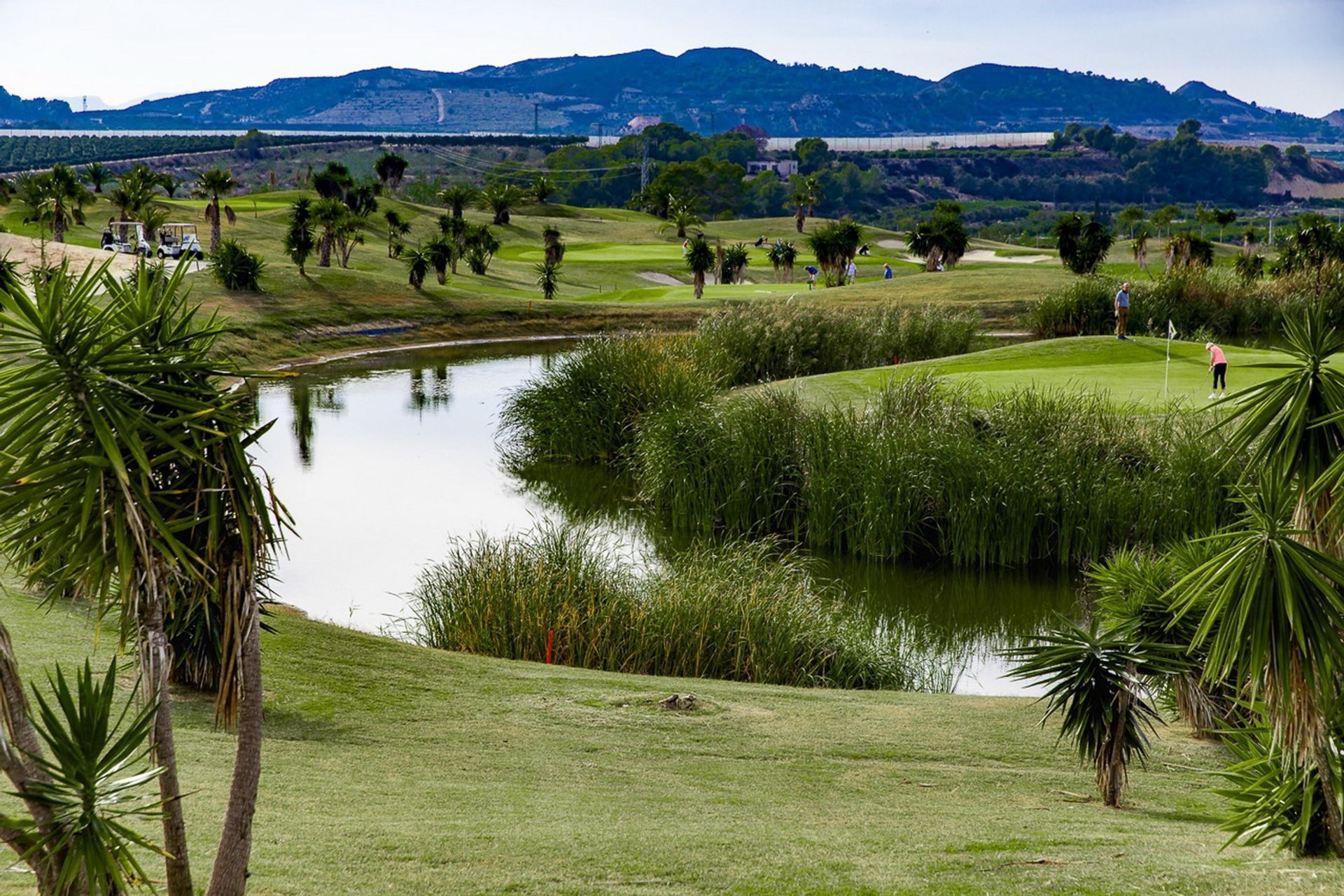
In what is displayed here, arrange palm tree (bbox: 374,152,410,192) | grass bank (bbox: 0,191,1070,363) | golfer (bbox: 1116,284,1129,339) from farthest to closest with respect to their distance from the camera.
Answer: palm tree (bbox: 374,152,410,192) → grass bank (bbox: 0,191,1070,363) → golfer (bbox: 1116,284,1129,339)

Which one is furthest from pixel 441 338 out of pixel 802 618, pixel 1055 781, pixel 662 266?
pixel 1055 781

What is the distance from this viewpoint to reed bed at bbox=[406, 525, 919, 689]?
49.9ft

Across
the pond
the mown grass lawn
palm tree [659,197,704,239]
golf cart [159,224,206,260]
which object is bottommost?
the pond

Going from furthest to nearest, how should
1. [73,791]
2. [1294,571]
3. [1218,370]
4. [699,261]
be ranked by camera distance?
[699,261] → [1218,370] → [1294,571] → [73,791]

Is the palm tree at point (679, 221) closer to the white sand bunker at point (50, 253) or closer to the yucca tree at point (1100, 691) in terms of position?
the white sand bunker at point (50, 253)

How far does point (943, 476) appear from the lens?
21641 mm

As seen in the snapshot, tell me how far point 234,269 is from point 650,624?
3958 cm

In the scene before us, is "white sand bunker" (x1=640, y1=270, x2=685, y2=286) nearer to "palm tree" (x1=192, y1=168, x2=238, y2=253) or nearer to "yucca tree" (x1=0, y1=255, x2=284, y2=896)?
"palm tree" (x1=192, y1=168, x2=238, y2=253)

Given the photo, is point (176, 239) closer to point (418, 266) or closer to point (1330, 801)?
point (418, 266)

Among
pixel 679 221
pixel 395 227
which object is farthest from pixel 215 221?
pixel 679 221

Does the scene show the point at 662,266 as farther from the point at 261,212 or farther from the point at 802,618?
the point at 802,618

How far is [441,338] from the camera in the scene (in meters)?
54.8

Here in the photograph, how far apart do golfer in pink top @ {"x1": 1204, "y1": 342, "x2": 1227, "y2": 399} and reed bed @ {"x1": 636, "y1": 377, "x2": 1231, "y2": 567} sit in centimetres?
225

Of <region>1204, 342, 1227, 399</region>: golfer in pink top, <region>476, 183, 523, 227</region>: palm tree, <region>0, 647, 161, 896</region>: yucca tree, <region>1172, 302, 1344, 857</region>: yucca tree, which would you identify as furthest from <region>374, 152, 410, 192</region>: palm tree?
<region>0, 647, 161, 896</region>: yucca tree
